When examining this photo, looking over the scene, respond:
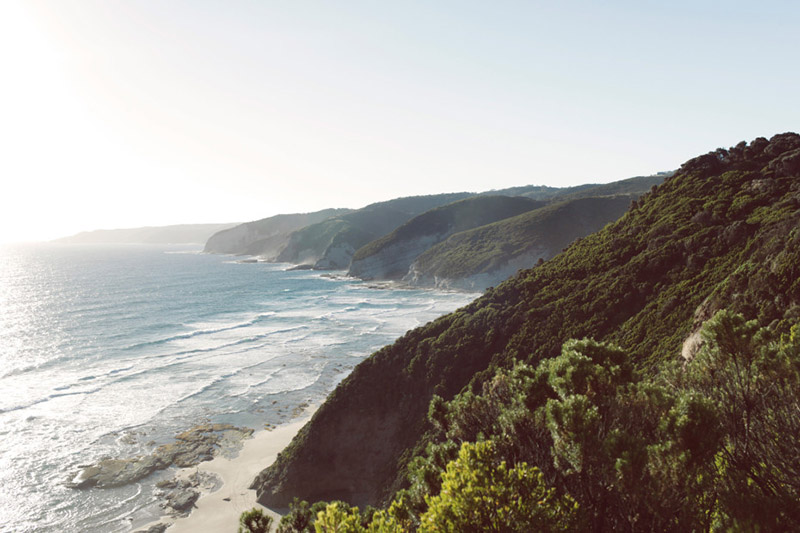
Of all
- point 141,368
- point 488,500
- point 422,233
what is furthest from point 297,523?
point 422,233

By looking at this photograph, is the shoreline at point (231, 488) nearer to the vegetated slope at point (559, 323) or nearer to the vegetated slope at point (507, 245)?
the vegetated slope at point (559, 323)

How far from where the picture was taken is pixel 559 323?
111 feet

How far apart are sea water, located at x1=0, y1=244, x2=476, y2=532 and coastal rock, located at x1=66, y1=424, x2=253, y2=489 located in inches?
36.1

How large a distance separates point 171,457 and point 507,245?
106 m

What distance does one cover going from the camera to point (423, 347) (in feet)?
116

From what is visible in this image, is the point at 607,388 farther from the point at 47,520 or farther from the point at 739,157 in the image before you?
the point at 739,157

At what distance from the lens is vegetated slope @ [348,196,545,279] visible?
163625 mm

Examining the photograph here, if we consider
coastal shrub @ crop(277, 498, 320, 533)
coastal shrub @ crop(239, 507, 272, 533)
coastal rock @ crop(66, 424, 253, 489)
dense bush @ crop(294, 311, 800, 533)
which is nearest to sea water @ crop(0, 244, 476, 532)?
coastal rock @ crop(66, 424, 253, 489)

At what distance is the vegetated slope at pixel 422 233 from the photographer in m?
164

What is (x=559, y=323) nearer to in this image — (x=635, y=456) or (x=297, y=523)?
(x=297, y=523)

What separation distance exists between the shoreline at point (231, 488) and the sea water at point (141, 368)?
2.63m

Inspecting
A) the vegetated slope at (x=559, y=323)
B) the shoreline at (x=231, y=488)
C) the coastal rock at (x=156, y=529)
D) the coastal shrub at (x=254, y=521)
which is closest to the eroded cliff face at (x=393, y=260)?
the shoreline at (x=231, y=488)

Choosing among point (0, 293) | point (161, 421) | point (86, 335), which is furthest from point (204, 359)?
point (0, 293)

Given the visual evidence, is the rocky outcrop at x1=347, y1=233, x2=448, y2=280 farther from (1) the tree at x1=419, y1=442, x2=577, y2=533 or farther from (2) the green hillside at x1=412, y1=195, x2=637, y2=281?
(1) the tree at x1=419, y1=442, x2=577, y2=533
